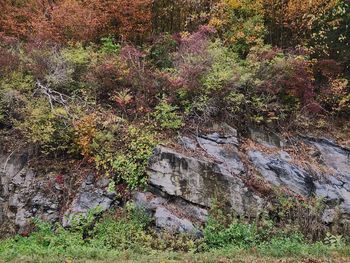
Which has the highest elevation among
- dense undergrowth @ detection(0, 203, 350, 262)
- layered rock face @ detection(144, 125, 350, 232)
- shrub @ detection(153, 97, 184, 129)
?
shrub @ detection(153, 97, 184, 129)

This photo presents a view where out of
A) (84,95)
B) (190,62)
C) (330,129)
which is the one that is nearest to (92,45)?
(84,95)

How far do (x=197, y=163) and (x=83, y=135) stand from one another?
259 cm

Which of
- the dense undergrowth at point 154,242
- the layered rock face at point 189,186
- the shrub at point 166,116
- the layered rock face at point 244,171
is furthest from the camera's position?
the shrub at point 166,116

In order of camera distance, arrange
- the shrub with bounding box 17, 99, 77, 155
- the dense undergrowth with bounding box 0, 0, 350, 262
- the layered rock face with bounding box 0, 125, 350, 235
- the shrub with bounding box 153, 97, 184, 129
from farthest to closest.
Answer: the shrub with bounding box 153, 97, 184, 129
the shrub with bounding box 17, 99, 77, 155
the layered rock face with bounding box 0, 125, 350, 235
the dense undergrowth with bounding box 0, 0, 350, 262

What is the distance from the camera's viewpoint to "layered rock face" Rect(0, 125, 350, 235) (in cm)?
851

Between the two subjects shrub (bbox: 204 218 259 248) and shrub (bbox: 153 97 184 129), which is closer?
shrub (bbox: 204 218 259 248)

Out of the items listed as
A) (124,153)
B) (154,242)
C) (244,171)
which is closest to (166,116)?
(124,153)

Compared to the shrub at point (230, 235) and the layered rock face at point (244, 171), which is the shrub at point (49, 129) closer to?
the layered rock face at point (244, 171)

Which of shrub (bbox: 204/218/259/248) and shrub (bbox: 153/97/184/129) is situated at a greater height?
shrub (bbox: 153/97/184/129)

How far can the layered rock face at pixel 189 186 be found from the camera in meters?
8.51

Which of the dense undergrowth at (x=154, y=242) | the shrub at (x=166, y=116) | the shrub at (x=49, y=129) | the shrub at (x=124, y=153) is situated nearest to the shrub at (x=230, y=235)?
the dense undergrowth at (x=154, y=242)

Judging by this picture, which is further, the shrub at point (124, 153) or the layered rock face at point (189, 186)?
the shrub at point (124, 153)

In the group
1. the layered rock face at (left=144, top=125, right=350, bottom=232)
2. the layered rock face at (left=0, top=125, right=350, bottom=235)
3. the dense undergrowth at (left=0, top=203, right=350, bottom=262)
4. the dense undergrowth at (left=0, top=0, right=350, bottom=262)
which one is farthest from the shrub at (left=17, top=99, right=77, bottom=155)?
the layered rock face at (left=144, top=125, right=350, bottom=232)

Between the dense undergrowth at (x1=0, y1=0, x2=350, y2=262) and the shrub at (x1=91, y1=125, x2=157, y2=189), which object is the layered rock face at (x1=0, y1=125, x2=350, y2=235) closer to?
the shrub at (x1=91, y1=125, x2=157, y2=189)
